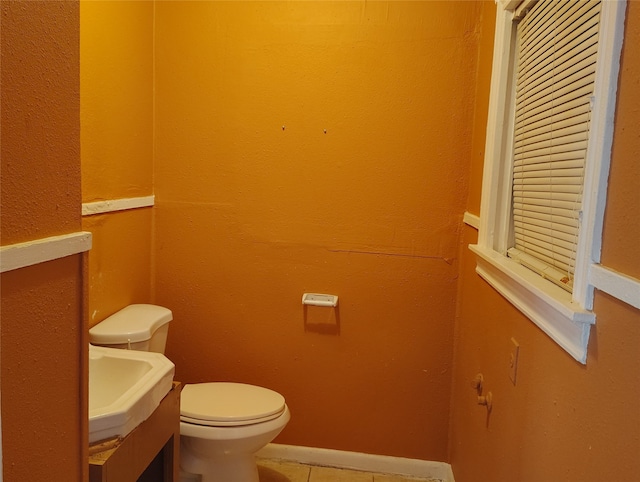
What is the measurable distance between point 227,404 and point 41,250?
125 cm

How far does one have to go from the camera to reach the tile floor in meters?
2.25

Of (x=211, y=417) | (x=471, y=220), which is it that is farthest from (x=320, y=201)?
(x=211, y=417)

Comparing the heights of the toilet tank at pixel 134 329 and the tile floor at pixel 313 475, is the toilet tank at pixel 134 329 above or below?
above

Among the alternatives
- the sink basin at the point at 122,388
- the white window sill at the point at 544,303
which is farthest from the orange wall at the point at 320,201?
the sink basin at the point at 122,388

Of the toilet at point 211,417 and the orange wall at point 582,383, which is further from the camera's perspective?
the toilet at point 211,417

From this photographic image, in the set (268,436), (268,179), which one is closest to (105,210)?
(268,179)

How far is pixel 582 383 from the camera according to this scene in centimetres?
95

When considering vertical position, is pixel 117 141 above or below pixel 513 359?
above

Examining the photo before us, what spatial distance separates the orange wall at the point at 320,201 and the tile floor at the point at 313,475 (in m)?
0.11

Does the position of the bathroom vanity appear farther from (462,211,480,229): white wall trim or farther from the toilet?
(462,211,480,229): white wall trim

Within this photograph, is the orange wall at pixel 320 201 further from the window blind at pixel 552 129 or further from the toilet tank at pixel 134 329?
the window blind at pixel 552 129

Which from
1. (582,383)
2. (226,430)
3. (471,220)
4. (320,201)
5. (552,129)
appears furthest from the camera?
(320,201)

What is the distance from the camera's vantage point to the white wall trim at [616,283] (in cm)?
76

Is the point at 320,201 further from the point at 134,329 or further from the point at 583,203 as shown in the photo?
the point at 583,203
